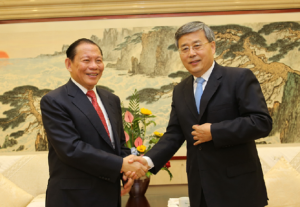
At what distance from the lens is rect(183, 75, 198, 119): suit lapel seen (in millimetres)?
1743

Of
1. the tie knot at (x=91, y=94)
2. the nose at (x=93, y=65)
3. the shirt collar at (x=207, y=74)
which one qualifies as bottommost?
the tie knot at (x=91, y=94)

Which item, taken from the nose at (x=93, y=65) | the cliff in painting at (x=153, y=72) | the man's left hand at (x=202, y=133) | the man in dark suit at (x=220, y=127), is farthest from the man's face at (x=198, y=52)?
the cliff in painting at (x=153, y=72)

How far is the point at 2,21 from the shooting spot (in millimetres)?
3412

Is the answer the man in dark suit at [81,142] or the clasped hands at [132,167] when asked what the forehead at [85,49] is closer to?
the man in dark suit at [81,142]

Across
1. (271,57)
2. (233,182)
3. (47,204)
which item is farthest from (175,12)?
(47,204)

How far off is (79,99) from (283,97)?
268cm

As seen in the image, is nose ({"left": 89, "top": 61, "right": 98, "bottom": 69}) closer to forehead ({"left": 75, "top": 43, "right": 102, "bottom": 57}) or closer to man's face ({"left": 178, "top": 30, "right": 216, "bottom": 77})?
forehead ({"left": 75, "top": 43, "right": 102, "bottom": 57})

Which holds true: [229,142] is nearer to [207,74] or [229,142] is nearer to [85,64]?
[207,74]

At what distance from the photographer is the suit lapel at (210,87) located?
1676 mm

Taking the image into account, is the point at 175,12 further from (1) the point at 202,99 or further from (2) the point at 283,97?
(1) the point at 202,99

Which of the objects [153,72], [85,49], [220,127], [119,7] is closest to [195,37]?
[220,127]

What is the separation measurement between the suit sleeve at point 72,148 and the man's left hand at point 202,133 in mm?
521

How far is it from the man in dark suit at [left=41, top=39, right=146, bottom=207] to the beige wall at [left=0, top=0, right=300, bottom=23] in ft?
5.66

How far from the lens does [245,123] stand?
5.06 ft
